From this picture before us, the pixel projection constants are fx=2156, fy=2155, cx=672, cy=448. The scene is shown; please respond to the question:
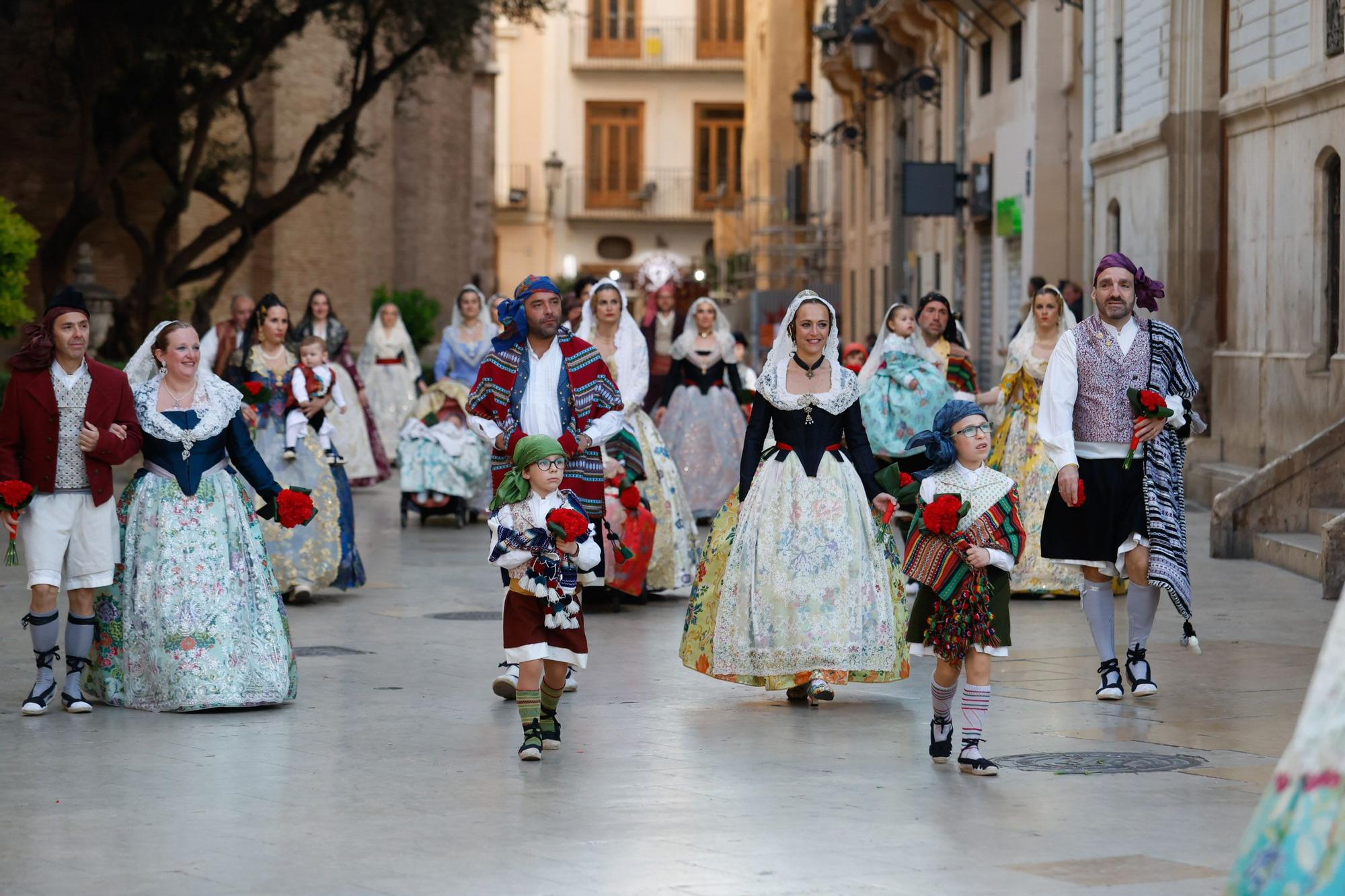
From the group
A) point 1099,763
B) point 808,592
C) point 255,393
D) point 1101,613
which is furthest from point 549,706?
point 255,393

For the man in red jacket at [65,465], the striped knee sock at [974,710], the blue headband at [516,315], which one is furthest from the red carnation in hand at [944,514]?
the man in red jacket at [65,465]

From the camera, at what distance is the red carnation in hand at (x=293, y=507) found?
370 inches

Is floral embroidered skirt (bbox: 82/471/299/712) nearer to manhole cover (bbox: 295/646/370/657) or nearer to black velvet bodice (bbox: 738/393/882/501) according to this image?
manhole cover (bbox: 295/646/370/657)

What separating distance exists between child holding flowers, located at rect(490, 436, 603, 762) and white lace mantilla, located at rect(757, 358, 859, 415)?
144 cm

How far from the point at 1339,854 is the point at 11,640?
9.12m

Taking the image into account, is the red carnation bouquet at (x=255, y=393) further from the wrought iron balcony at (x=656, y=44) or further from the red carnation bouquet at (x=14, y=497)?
the wrought iron balcony at (x=656, y=44)

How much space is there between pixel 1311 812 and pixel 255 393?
9.26 meters

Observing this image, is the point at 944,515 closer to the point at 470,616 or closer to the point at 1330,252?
the point at 470,616

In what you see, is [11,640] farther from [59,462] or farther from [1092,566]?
[1092,566]

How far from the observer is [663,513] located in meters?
13.5

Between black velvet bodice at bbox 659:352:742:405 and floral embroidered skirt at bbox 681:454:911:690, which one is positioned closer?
floral embroidered skirt at bbox 681:454:911:690

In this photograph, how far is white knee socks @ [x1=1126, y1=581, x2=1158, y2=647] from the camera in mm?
9766

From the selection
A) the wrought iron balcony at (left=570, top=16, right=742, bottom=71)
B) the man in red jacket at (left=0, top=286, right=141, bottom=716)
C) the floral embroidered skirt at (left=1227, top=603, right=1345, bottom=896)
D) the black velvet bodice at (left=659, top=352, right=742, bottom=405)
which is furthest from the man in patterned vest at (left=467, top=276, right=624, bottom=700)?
the wrought iron balcony at (left=570, top=16, right=742, bottom=71)

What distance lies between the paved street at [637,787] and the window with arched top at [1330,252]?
6.34 meters
